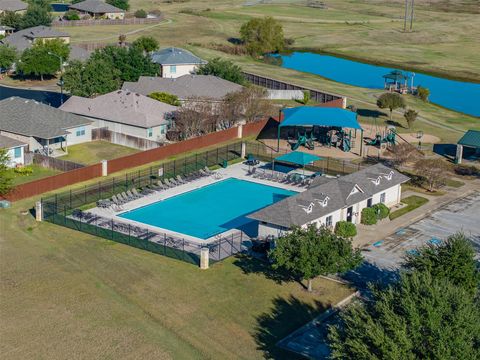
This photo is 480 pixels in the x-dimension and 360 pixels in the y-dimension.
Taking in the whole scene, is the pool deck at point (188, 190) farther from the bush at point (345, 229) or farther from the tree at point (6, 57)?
the tree at point (6, 57)

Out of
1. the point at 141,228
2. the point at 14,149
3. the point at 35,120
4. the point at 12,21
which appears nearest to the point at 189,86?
the point at 35,120

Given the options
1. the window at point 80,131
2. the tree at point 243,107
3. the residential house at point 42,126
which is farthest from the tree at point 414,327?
the tree at point 243,107

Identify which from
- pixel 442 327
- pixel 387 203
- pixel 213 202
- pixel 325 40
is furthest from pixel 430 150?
pixel 325 40

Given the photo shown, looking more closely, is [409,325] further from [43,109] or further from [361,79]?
[361,79]

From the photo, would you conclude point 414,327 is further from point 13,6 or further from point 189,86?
point 13,6

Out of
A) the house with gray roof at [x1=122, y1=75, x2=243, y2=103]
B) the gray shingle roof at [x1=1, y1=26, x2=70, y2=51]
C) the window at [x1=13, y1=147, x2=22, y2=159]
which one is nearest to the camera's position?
the window at [x1=13, y1=147, x2=22, y2=159]

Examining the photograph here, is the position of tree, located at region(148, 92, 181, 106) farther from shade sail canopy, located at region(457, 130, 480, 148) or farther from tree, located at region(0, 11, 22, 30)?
tree, located at region(0, 11, 22, 30)

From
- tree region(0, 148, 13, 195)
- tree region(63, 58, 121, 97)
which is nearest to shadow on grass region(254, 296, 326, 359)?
tree region(0, 148, 13, 195)
